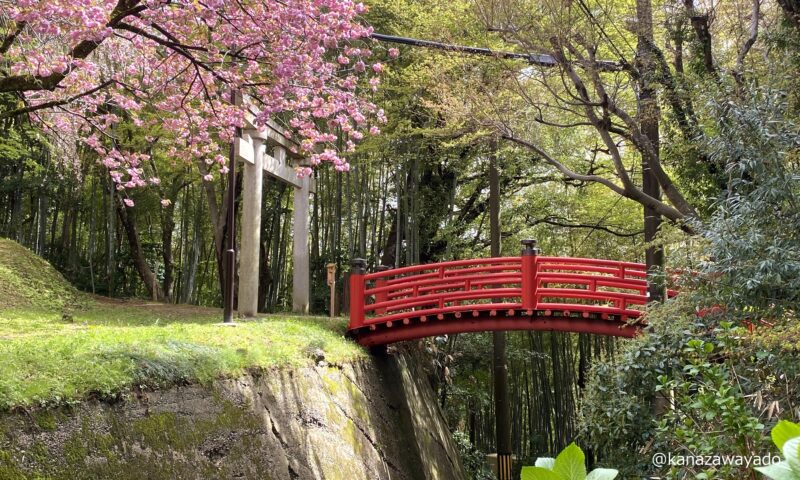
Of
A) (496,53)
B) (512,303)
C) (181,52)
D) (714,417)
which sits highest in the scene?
(496,53)

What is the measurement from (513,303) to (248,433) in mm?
4020

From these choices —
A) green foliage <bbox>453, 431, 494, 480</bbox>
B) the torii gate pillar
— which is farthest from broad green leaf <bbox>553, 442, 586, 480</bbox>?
green foliage <bbox>453, 431, 494, 480</bbox>

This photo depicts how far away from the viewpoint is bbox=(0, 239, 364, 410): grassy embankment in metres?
4.50

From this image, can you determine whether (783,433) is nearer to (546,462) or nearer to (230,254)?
(546,462)

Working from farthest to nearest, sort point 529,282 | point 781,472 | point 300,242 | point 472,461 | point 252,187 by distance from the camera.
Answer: point 472,461 → point 300,242 → point 252,187 → point 529,282 → point 781,472

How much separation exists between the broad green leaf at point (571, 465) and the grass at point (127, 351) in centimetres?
403

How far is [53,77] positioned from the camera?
16.6 feet

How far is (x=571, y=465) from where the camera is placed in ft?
2.79

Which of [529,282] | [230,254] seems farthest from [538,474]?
[529,282]

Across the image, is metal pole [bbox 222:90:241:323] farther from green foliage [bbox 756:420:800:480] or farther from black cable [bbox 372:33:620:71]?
green foliage [bbox 756:420:800:480]

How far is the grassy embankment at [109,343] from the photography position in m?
4.50

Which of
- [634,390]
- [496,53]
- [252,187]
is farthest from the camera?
[252,187]

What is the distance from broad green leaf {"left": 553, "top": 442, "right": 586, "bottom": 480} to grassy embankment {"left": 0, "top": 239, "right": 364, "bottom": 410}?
4.03 metres

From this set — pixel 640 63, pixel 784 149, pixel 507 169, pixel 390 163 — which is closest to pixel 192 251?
pixel 390 163
